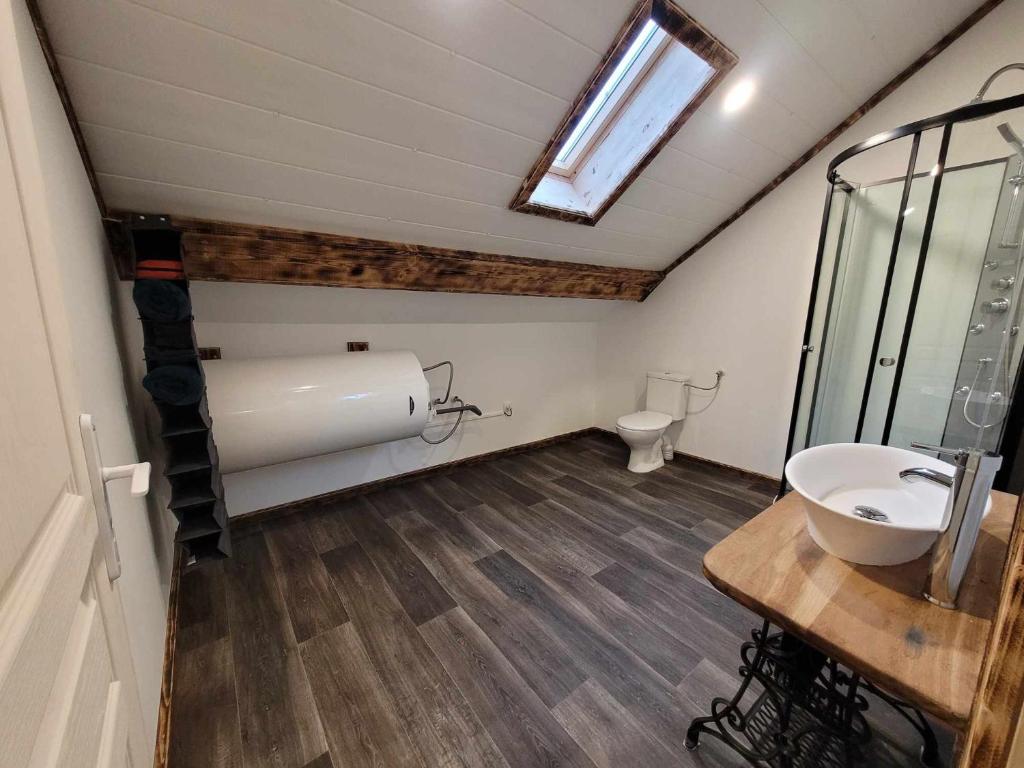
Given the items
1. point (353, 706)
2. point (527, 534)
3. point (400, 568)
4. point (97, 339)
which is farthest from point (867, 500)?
point (97, 339)

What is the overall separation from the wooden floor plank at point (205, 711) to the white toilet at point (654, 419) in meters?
2.45

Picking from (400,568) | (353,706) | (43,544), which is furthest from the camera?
(400,568)

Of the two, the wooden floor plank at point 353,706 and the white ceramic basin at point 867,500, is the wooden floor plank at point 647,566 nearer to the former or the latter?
the white ceramic basin at point 867,500

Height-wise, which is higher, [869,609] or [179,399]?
[179,399]

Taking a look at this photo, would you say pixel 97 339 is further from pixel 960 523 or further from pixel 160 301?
pixel 960 523

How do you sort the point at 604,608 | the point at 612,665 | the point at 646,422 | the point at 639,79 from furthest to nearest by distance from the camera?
the point at 646,422 → the point at 639,79 → the point at 604,608 → the point at 612,665

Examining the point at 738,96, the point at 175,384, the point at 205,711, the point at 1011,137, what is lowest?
the point at 205,711

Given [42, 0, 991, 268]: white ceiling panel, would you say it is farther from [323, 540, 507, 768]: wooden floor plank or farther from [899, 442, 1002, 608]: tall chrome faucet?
[323, 540, 507, 768]: wooden floor plank

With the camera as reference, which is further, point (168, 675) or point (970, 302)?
point (970, 302)

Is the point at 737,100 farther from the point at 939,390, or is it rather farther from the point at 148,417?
the point at 148,417

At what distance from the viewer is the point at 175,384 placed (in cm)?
134

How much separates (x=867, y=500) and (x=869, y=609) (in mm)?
432

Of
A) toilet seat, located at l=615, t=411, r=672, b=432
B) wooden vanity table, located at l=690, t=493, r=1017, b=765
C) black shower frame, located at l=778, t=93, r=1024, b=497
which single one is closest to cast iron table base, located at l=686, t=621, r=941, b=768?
wooden vanity table, located at l=690, t=493, r=1017, b=765

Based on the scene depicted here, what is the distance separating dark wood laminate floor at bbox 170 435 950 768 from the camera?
115cm
